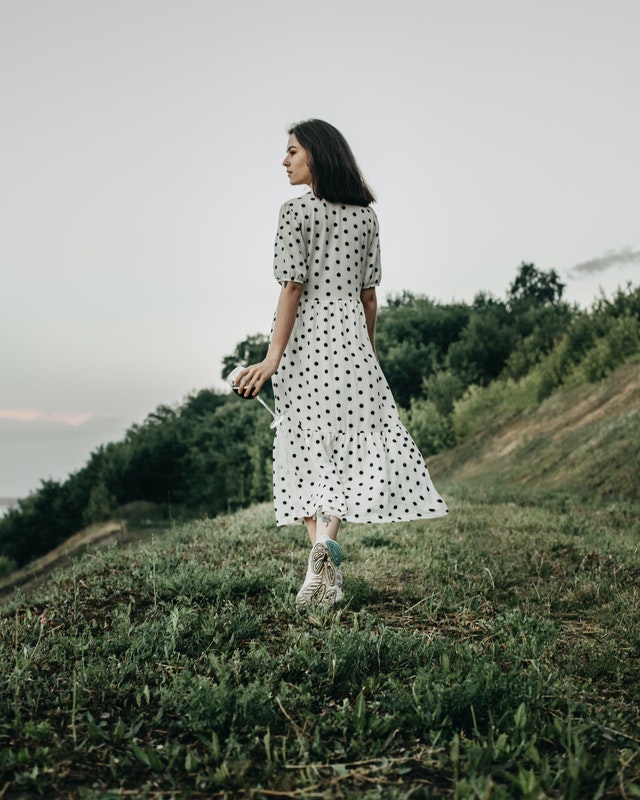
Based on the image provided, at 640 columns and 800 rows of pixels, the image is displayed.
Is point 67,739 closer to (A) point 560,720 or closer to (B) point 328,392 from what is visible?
(A) point 560,720

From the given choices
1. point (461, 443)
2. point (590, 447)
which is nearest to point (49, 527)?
point (461, 443)

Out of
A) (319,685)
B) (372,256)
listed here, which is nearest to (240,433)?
(372,256)

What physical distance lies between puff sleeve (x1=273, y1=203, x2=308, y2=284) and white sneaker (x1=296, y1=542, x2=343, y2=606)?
4.92 feet

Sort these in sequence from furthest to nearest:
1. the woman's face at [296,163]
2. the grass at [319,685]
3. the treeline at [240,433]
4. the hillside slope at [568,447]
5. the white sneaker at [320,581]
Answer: the treeline at [240,433], the hillside slope at [568,447], the woman's face at [296,163], the white sneaker at [320,581], the grass at [319,685]

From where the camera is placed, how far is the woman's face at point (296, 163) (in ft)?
14.0

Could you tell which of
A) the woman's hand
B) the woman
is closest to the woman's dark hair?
the woman

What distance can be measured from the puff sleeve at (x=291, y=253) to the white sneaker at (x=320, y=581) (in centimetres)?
150

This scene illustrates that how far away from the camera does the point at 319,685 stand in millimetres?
2768

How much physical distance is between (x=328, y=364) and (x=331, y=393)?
0.17m

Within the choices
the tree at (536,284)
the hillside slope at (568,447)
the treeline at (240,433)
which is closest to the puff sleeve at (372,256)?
the hillside slope at (568,447)

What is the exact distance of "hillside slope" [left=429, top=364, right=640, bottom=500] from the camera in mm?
12647

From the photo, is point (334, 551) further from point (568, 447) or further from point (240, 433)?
point (240, 433)

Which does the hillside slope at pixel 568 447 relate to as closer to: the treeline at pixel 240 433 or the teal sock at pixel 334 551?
the treeline at pixel 240 433

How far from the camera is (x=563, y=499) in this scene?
10.7 meters
